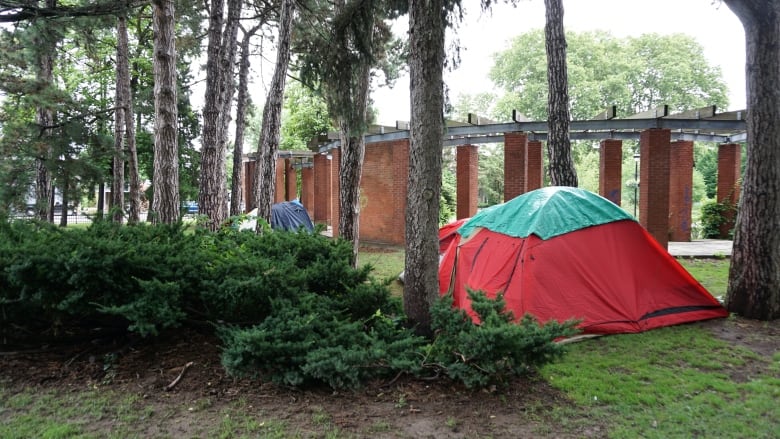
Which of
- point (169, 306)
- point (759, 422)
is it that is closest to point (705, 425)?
point (759, 422)

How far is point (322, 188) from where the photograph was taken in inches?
976

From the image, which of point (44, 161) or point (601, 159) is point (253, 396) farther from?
point (601, 159)

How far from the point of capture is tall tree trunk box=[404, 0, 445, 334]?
4953 mm

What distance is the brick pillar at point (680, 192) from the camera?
1781cm

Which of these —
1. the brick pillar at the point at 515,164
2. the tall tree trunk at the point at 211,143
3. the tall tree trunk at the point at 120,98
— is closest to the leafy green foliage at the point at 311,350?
the tall tree trunk at the point at 211,143

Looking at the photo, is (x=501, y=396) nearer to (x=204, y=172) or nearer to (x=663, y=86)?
(x=204, y=172)

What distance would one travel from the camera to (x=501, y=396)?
12.7 feet

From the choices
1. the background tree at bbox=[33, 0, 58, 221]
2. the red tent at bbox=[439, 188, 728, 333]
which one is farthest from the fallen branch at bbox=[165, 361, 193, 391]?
the background tree at bbox=[33, 0, 58, 221]

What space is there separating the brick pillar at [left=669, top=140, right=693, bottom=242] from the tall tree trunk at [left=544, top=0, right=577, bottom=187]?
36.8 ft

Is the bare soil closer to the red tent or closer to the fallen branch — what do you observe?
the fallen branch

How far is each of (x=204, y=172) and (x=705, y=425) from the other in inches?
365

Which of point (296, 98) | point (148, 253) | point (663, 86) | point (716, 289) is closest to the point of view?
point (148, 253)

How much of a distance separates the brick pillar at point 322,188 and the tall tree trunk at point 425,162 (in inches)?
758

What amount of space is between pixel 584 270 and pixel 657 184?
9.53 metres
